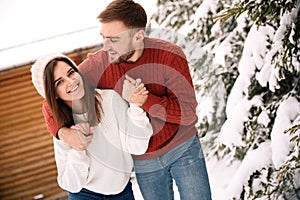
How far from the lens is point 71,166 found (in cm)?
182

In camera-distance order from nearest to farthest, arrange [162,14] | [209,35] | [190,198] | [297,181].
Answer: [190,198] → [297,181] → [209,35] → [162,14]

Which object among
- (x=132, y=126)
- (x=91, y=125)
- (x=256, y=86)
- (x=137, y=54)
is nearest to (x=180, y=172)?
(x=132, y=126)

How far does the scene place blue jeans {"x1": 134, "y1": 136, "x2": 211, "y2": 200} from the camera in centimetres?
193

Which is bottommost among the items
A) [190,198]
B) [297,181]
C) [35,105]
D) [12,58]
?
[35,105]

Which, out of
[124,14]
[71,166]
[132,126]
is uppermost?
[124,14]

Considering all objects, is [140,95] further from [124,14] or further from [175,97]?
[124,14]

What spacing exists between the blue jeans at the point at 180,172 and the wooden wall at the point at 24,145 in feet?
15.5

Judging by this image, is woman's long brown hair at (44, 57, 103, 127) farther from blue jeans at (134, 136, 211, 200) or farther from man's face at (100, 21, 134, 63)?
blue jeans at (134, 136, 211, 200)

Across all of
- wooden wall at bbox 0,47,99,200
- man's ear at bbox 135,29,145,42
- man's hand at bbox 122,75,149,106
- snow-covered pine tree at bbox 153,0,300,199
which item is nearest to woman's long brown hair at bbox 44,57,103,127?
man's hand at bbox 122,75,149,106

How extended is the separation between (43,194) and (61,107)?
528 centimetres

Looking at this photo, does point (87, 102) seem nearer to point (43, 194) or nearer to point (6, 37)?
point (6, 37)

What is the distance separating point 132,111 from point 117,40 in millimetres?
263

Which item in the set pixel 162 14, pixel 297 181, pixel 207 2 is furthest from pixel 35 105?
pixel 297 181

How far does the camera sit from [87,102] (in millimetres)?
1776
